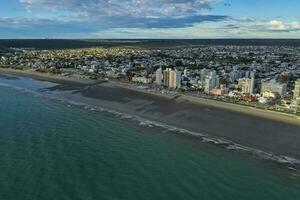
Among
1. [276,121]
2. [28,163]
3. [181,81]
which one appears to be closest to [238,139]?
[276,121]

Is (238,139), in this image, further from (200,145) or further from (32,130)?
(32,130)

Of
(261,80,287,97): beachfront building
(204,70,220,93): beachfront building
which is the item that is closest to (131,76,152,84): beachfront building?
(204,70,220,93): beachfront building

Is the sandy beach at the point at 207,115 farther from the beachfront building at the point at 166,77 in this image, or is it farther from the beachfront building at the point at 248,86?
the beachfront building at the point at 248,86

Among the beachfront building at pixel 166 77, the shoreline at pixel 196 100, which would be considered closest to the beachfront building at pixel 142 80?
the beachfront building at pixel 166 77

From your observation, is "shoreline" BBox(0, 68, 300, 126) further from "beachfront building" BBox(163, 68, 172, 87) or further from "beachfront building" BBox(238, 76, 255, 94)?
"beachfront building" BBox(238, 76, 255, 94)

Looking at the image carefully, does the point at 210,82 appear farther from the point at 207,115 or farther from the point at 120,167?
the point at 120,167

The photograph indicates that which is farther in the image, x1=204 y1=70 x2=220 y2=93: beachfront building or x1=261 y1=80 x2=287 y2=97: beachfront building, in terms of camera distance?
x1=204 y1=70 x2=220 y2=93: beachfront building
